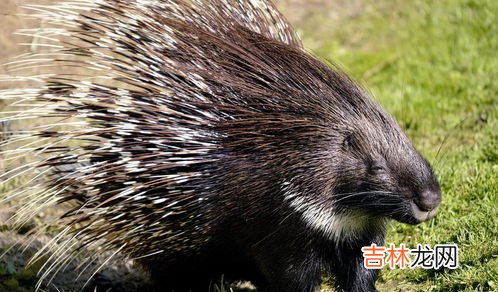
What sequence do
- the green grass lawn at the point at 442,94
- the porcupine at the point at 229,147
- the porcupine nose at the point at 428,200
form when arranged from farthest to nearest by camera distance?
the green grass lawn at the point at 442,94
the porcupine at the point at 229,147
the porcupine nose at the point at 428,200

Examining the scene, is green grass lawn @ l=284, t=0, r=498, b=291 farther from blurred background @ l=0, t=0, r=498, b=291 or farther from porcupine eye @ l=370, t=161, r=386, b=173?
porcupine eye @ l=370, t=161, r=386, b=173

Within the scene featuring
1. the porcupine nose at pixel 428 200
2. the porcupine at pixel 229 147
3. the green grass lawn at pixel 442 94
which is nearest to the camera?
the porcupine nose at pixel 428 200

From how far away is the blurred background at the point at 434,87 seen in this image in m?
4.00

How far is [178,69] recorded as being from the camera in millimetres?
3566

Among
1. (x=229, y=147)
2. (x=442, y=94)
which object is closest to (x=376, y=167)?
(x=229, y=147)

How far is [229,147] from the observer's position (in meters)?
3.52

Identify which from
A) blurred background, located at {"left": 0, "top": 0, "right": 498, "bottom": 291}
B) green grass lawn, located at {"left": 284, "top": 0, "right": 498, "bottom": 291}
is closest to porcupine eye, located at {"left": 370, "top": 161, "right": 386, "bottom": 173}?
blurred background, located at {"left": 0, "top": 0, "right": 498, "bottom": 291}

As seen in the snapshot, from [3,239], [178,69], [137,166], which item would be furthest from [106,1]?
[3,239]

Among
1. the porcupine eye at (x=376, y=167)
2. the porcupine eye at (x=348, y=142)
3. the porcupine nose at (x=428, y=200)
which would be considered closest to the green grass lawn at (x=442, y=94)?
the porcupine nose at (x=428, y=200)

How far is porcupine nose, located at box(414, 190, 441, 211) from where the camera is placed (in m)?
3.35

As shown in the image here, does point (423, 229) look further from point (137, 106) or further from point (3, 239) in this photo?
point (3, 239)

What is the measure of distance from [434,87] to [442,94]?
0.40ft

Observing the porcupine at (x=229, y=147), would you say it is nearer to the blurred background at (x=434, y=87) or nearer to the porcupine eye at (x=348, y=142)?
the porcupine eye at (x=348, y=142)

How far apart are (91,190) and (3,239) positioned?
46.0 inches
